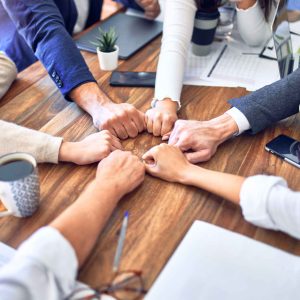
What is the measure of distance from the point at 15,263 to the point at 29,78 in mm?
825

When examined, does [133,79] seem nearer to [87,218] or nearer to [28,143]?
[28,143]

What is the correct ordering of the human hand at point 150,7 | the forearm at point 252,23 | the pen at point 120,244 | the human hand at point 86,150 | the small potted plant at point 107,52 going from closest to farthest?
the pen at point 120,244
the human hand at point 86,150
the small potted plant at point 107,52
the forearm at point 252,23
the human hand at point 150,7

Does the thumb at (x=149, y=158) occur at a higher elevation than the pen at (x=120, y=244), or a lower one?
higher

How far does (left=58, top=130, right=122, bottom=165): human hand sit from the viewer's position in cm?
88

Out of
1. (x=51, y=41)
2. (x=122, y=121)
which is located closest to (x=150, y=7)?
(x=51, y=41)

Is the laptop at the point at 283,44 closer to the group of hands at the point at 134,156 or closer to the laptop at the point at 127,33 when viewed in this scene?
the group of hands at the point at 134,156

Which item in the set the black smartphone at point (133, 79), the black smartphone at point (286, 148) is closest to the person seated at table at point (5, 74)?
the black smartphone at point (133, 79)

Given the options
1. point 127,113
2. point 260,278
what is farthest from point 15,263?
point 127,113

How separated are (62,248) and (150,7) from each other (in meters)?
1.22

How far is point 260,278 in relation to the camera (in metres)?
0.64

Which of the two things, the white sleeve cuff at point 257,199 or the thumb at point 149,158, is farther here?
the thumb at point 149,158

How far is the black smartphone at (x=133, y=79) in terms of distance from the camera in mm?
1194

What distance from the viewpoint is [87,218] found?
689 mm

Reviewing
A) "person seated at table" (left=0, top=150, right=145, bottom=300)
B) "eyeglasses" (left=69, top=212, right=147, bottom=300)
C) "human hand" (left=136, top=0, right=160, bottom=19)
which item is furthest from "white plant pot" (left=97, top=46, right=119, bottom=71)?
"eyeglasses" (left=69, top=212, right=147, bottom=300)
